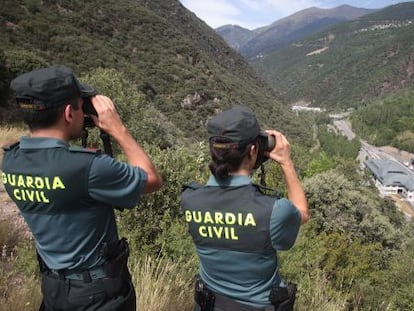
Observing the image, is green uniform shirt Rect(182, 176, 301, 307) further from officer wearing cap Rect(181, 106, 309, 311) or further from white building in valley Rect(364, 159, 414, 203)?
white building in valley Rect(364, 159, 414, 203)

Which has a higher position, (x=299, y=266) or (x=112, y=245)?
(x=112, y=245)

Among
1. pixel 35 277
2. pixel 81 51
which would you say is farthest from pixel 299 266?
pixel 81 51

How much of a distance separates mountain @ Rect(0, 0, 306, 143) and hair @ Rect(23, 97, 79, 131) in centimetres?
2870

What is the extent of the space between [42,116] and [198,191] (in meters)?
1.00

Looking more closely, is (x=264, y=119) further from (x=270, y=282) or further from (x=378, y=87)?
(x=378, y=87)

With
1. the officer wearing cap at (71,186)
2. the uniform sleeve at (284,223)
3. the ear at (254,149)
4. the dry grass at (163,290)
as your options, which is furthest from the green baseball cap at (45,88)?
the dry grass at (163,290)

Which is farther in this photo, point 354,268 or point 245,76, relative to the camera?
point 245,76

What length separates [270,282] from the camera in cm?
256

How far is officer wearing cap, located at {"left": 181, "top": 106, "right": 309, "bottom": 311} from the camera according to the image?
2.41m

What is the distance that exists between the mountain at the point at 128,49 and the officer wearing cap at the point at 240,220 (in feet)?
93.7

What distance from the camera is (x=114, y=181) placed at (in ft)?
7.48

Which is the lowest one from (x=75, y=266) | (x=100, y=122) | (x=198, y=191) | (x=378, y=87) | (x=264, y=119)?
(x=378, y=87)

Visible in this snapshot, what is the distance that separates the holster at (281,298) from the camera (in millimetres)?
2516

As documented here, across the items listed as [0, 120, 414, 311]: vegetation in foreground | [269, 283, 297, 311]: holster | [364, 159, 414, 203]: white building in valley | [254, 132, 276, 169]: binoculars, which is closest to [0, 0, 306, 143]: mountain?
[0, 120, 414, 311]: vegetation in foreground
